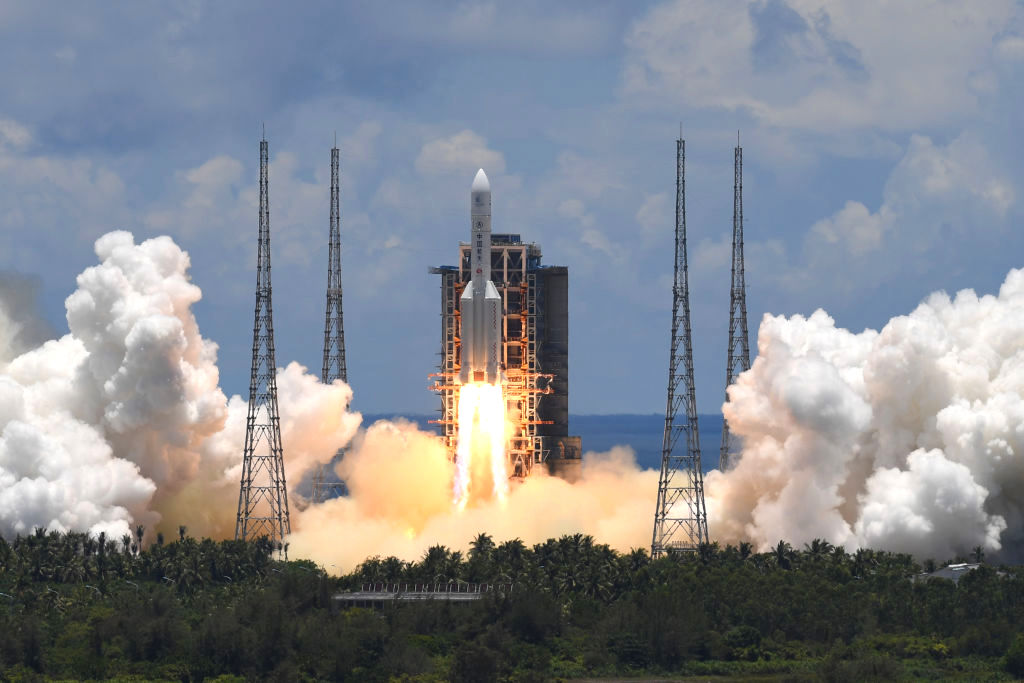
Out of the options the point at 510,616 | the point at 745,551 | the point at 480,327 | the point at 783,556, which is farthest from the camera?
the point at 480,327

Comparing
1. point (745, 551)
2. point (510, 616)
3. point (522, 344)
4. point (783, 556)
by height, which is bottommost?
point (510, 616)

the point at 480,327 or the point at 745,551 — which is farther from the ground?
the point at 480,327

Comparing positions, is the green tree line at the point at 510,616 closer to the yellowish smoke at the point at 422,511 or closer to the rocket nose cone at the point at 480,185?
the yellowish smoke at the point at 422,511

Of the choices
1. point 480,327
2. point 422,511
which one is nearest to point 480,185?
point 480,327

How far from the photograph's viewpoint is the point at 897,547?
12838 centimetres

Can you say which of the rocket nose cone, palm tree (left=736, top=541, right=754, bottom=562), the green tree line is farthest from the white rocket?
palm tree (left=736, top=541, right=754, bottom=562)

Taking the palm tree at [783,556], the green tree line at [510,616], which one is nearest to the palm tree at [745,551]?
the green tree line at [510,616]

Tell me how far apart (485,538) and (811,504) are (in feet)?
61.2

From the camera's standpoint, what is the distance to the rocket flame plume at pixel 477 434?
5212 inches

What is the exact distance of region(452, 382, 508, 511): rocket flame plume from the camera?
132 m

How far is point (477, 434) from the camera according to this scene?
132875 millimetres

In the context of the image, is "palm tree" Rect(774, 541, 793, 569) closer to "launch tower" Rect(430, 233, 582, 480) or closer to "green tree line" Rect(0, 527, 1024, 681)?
"green tree line" Rect(0, 527, 1024, 681)

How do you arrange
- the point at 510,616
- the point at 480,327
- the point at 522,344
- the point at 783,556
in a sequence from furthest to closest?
the point at 522,344 < the point at 480,327 < the point at 783,556 < the point at 510,616

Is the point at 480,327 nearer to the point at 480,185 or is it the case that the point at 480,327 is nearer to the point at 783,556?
the point at 480,185
